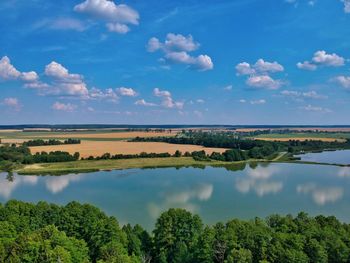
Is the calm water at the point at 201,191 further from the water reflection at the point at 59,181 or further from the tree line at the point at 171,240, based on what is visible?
the tree line at the point at 171,240

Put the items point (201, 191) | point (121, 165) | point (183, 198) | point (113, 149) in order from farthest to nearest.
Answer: point (113, 149) → point (121, 165) → point (201, 191) → point (183, 198)

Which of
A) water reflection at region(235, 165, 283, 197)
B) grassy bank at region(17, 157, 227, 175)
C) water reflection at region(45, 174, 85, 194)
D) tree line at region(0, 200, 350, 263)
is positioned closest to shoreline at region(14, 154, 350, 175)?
grassy bank at region(17, 157, 227, 175)

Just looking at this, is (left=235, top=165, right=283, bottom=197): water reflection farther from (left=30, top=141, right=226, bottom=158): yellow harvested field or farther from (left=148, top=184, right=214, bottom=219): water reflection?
(left=30, top=141, right=226, bottom=158): yellow harvested field

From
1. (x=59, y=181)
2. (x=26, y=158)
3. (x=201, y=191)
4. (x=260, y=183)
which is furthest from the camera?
(x=26, y=158)

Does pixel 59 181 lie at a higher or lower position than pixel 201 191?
lower

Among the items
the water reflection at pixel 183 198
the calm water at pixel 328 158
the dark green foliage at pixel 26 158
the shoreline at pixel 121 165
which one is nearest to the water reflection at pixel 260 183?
the water reflection at pixel 183 198

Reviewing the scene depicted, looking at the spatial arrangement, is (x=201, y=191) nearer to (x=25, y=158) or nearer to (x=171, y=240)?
(x=171, y=240)

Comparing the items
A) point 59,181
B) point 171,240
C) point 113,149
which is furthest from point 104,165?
point 171,240
